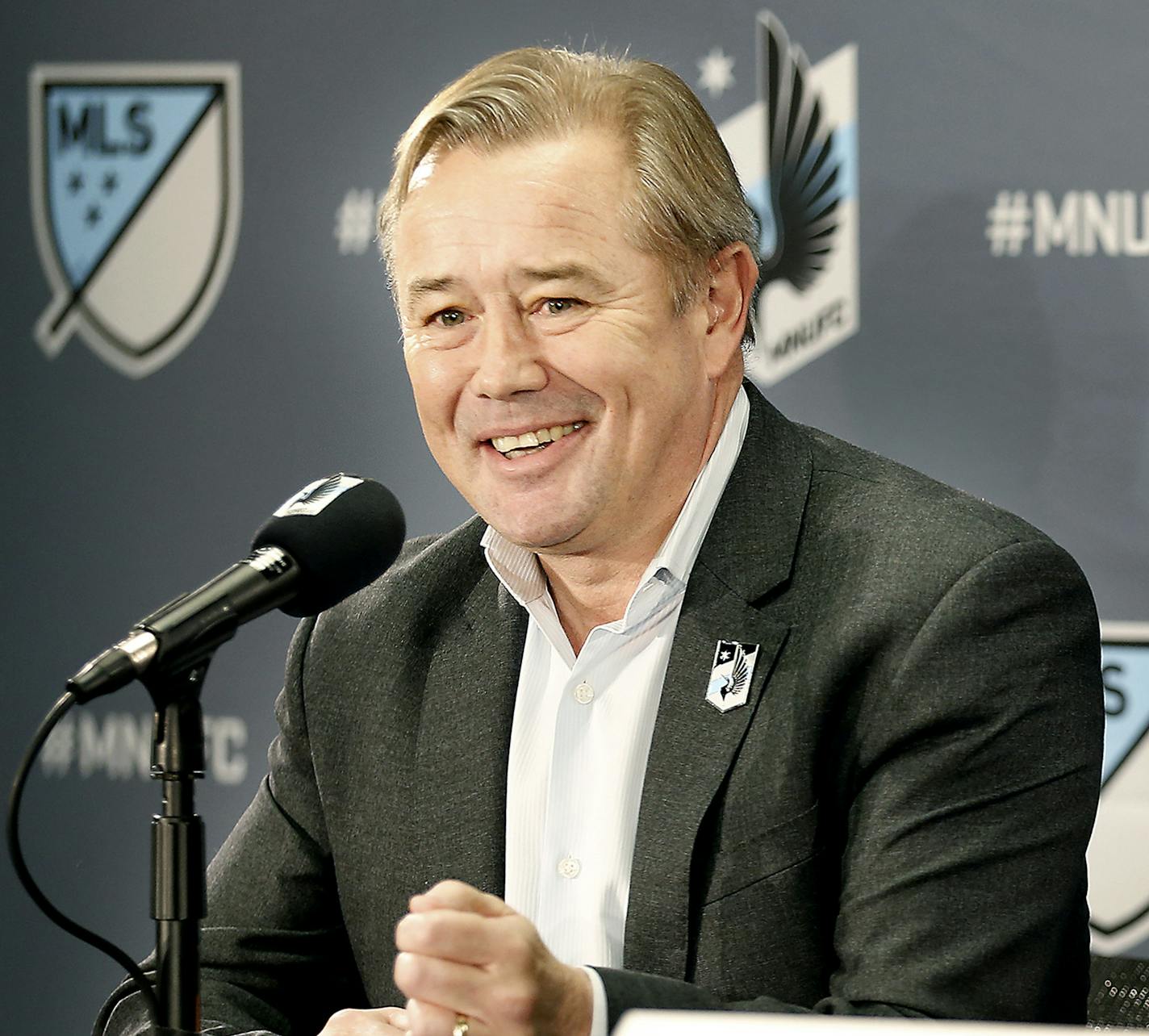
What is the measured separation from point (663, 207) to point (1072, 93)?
4.02 ft

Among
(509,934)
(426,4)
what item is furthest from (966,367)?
(509,934)

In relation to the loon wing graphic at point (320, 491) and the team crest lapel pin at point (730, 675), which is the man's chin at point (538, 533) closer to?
the team crest lapel pin at point (730, 675)

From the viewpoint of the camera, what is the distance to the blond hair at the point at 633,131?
7.23ft

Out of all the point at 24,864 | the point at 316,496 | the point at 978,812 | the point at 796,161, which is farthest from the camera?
the point at 796,161

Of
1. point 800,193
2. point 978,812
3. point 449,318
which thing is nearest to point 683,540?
point 449,318

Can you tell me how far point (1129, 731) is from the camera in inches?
122

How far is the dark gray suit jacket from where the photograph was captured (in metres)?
1.93

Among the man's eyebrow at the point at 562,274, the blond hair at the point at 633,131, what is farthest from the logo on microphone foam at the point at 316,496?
the blond hair at the point at 633,131

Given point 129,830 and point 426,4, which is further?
point 129,830

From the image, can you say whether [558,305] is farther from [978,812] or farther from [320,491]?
[978,812]

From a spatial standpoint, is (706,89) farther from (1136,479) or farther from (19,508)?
(19,508)

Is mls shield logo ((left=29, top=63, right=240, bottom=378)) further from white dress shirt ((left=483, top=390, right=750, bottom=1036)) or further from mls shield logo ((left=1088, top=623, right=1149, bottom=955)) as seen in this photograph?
mls shield logo ((left=1088, top=623, right=1149, bottom=955))

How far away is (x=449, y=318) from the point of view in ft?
7.45

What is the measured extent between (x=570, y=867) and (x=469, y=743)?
228mm
